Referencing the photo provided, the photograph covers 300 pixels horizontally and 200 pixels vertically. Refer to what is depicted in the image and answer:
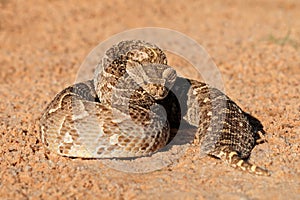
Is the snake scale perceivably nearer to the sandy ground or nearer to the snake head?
the snake head

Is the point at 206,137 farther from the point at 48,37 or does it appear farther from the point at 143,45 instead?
the point at 48,37

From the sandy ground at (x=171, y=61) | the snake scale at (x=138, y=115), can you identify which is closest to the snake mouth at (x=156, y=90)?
the snake scale at (x=138, y=115)

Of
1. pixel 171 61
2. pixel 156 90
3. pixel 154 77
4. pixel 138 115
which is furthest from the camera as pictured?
pixel 171 61

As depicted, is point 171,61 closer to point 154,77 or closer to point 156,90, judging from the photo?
point 154,77

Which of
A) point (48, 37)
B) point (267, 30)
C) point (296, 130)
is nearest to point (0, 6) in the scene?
point (48, 37)

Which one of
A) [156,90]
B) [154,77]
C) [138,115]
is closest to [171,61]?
[154,77]

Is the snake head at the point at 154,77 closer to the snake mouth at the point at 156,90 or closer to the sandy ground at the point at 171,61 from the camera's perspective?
the snake mouth at the point at 156,90

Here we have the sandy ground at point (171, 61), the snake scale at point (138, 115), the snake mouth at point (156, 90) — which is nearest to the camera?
the sandy ground at point (171, 61)

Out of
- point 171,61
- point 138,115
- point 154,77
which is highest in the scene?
point 154,77
